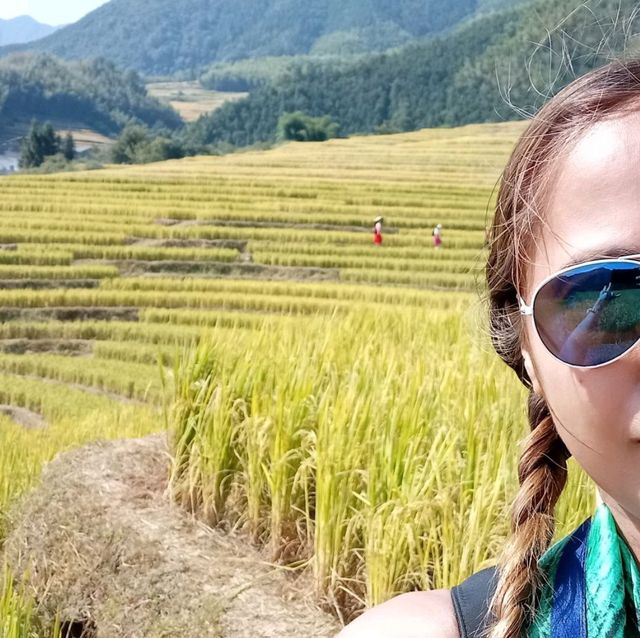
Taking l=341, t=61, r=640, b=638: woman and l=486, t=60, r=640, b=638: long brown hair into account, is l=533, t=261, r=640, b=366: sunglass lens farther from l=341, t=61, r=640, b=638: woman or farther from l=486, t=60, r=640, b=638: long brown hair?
l=486, t=60, r=640, b=638: long brown hair

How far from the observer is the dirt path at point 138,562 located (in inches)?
105

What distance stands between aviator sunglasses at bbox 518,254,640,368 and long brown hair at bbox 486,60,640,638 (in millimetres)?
99

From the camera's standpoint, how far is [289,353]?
3830 millimetres

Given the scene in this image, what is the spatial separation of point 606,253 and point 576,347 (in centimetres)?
9

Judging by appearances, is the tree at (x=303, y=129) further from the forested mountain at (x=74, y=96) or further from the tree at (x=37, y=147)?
the forested mountain at (x=74, y=96)

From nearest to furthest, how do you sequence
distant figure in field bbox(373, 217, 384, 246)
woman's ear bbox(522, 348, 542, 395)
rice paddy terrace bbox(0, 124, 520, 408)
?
woman's ear bbox(522, 348, 542, 395)
rice paddy terrace bbox(0, 124, 520, 408)
distant figure in field bbox(373, 217, 384, 246)

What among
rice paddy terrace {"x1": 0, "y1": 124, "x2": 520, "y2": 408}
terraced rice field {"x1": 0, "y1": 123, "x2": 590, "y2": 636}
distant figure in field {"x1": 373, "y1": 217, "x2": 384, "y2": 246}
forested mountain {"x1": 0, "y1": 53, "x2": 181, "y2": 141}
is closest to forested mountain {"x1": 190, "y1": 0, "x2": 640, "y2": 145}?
forested mountain {"x1": 0, "y1": 53, "x2": 181, "y2": 141}

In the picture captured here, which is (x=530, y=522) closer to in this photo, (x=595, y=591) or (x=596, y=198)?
(x=595, y=591)

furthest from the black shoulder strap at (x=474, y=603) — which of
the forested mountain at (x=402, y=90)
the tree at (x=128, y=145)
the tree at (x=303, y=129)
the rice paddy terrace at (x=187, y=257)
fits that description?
the forested mountain at (x=402, y=90)

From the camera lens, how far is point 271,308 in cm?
1428

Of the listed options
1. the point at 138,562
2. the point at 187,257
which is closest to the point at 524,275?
the point at 138,562

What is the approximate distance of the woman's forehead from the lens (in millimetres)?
792

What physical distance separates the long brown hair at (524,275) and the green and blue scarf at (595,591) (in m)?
0.03

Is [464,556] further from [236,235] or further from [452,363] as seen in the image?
[236,235]
